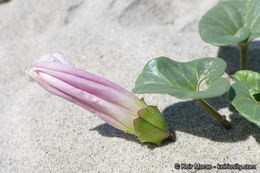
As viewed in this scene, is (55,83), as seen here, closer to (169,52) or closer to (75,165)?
(75,165)

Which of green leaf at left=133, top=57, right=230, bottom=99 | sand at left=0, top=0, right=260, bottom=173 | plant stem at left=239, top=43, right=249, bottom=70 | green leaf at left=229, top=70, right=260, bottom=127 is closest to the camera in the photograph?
green leaf at left=229, top=70, right=260, bottom=127

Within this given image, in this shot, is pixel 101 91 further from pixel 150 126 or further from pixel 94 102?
pixel 150 126

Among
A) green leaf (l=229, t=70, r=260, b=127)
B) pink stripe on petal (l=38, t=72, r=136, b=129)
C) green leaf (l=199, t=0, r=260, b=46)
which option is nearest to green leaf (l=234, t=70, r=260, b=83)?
green leaf (l=229, t=70, r=260, b=127)

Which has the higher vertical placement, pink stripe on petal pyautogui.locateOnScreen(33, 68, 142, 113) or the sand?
pink stripe on petal pyautogui.locateOnScreen(33, 68, 142, 113)

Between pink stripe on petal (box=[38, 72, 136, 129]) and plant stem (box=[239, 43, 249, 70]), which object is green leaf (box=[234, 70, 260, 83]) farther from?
pink stripe on petal (box=[38, 72, 136, 129])

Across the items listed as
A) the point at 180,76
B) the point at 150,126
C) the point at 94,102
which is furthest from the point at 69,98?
the point at 180,76

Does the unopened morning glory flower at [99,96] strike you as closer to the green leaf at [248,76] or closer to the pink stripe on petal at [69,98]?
the pink stripe on petal at [69,98]
